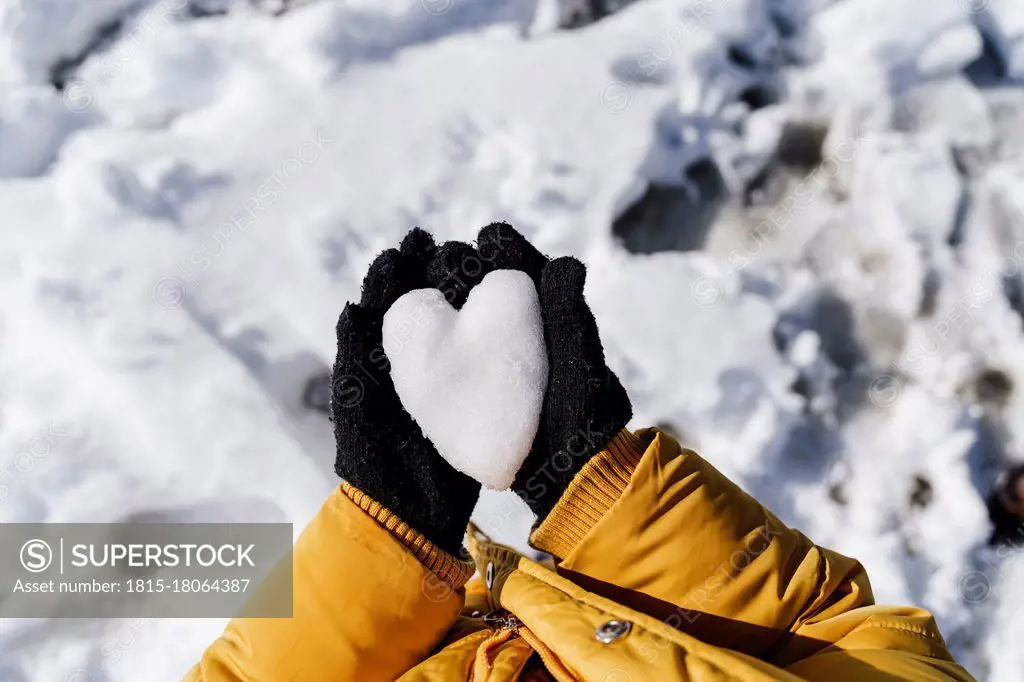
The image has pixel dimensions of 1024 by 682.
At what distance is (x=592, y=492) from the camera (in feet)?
2.91

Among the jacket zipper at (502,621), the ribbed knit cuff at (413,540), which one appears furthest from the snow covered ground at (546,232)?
the ribbed knit cuff at (413,540)

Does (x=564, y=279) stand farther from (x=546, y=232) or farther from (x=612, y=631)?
(x=546, y=232)

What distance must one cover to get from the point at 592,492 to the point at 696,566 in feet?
0.49

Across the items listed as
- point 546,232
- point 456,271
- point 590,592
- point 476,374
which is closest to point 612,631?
point 590,592

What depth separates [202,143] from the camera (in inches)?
69.8

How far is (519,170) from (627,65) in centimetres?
42

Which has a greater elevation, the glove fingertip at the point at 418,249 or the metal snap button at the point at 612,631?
the glove fingertip at the point at 418,249

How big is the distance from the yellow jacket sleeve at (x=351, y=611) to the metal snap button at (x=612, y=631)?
0.20 meters

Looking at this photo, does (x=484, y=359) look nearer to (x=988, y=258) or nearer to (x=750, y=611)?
(x=750, y=611)

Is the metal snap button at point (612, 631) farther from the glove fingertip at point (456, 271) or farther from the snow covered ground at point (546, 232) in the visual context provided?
the snow covered ground at point (546, 232)

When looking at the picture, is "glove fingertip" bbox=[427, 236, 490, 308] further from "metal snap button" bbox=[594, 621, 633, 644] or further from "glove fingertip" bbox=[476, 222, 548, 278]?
"metal snap button" bbox=[594, 621, 633, 644]

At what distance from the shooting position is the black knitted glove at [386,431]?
92 centimetres

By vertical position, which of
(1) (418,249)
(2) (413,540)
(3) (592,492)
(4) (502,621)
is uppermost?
(1) (418,249)

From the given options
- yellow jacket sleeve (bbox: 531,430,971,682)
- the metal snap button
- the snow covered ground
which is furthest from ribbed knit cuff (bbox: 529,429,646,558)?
the snow covered ground
